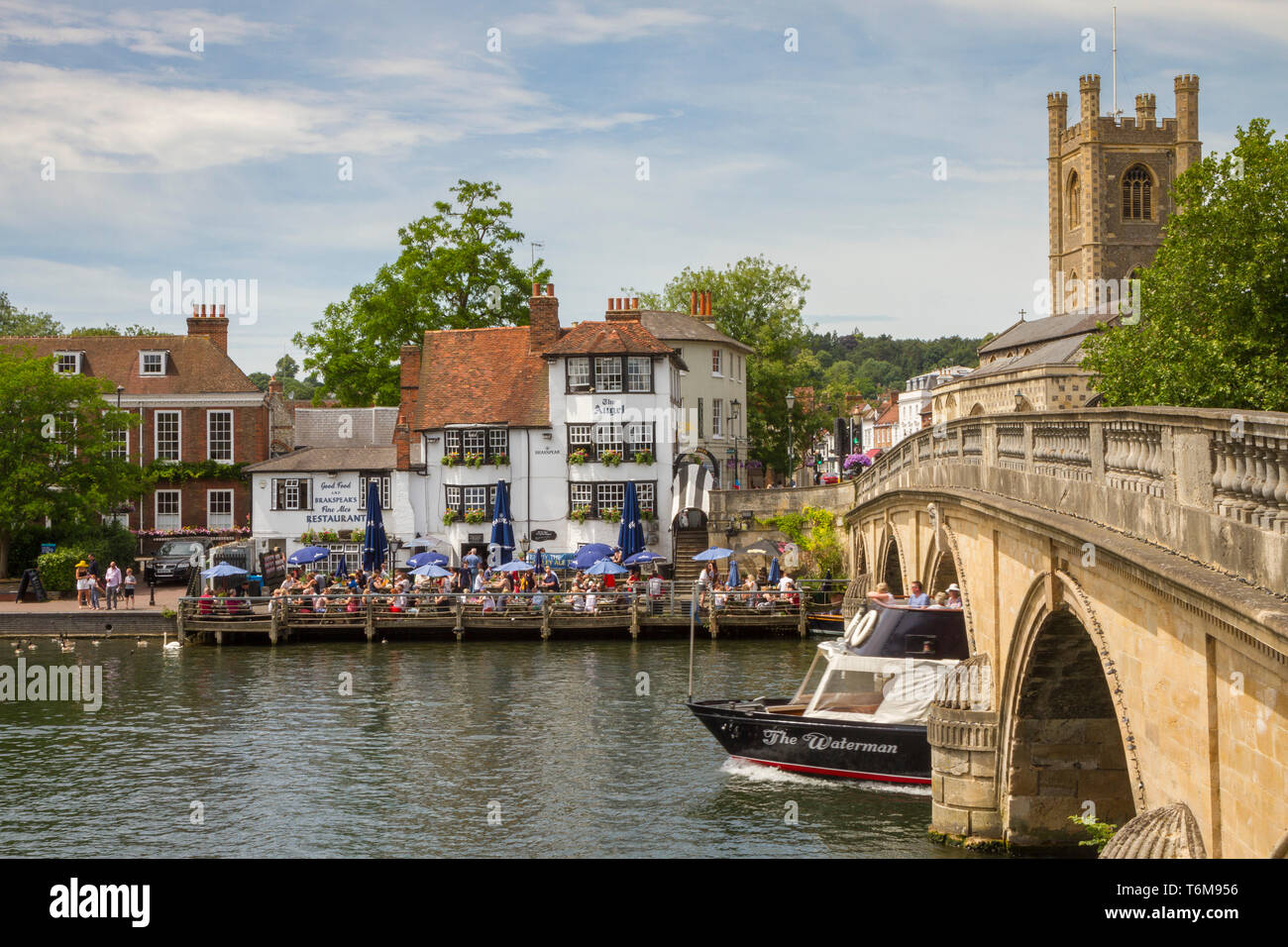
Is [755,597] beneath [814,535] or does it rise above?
beneath

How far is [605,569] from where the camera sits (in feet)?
140

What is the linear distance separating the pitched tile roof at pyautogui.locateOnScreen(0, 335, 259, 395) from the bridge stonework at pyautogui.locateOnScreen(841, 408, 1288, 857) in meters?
45.2

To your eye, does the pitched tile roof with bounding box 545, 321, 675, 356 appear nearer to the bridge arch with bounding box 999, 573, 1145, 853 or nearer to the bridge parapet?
the bridge parapet

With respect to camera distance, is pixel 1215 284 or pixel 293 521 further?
pixel 293 521

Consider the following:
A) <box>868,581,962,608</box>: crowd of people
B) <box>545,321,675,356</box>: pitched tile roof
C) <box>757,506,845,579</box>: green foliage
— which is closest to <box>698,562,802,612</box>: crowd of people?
<box>757,506,845,579</box>: green foliage

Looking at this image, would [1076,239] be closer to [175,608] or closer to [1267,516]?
[175,608]

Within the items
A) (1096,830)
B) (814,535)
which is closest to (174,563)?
(814,535)

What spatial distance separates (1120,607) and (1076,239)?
8214cm

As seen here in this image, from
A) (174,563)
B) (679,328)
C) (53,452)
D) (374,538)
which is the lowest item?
(174,563)

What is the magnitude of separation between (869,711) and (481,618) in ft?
69.0

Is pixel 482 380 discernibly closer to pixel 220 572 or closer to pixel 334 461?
pixel 334 461

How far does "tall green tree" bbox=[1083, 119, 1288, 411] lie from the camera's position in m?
33.0
